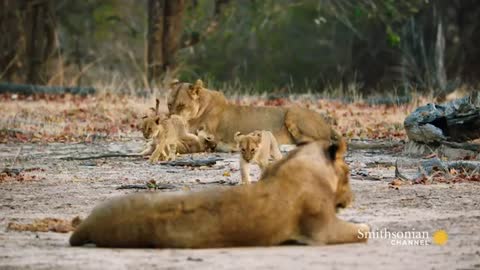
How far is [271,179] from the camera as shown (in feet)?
24.1

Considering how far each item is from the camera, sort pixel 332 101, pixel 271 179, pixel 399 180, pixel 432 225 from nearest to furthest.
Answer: pixel 271 179 < pixel 432 225 < pixel 399 180 < pixel 332 101

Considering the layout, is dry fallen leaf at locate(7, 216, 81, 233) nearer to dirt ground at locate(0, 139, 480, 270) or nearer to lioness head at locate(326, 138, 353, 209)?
Result: dirt ground at locate(0, 139, 480, 270)

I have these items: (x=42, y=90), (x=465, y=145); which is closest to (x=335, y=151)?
(x=465, y=145)

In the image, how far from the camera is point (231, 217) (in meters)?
7.11

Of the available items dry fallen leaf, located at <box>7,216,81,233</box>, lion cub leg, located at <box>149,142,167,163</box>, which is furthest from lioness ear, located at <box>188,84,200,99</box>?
dry fallen leaf, located at <box>7,216,81,233</box>

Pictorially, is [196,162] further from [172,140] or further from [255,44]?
[255,44]

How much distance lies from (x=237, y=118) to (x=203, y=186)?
12.4 ft

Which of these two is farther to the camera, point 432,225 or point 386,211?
point 386,211

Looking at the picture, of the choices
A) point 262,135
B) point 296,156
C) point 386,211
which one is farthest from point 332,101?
point 296,156

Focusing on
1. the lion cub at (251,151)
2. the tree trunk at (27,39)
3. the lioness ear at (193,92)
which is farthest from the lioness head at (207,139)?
the tree trunk at (27,39)

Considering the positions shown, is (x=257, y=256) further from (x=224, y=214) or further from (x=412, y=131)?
(x=412, y=131)

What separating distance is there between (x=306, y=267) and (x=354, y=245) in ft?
2.48

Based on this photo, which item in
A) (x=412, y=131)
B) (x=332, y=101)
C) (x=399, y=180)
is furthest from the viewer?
(x=332, y=101)

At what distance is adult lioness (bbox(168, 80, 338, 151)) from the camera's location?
14305 millimetres
